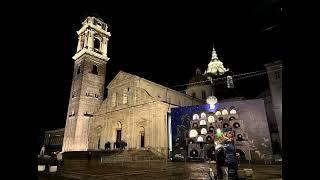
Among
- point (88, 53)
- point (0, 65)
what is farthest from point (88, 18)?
point (0, 65)

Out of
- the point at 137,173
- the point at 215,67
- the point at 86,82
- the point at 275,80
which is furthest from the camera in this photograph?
the point at 215,67

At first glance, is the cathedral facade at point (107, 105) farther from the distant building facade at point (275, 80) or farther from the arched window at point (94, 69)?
the distant building facade at point (275, 80)

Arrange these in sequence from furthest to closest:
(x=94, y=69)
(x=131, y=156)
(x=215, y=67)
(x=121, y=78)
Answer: (x=215, y=67) → (x=94, y=69) → (x=121, y=78) → (x=131, y=156)

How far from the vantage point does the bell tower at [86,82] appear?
118 feet

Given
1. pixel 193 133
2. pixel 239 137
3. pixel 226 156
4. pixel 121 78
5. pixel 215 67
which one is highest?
pixel 215 67

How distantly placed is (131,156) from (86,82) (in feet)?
63.1

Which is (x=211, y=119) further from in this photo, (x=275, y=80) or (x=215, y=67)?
(x=215, y=67)

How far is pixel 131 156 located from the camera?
23719 mm

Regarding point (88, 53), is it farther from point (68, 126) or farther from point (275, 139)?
point (275, 139)

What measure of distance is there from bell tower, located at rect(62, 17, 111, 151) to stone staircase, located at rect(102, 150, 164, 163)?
14.8 metres

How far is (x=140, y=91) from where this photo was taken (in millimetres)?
32844

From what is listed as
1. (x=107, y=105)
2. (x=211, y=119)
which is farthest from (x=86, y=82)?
(x=211, y=119)

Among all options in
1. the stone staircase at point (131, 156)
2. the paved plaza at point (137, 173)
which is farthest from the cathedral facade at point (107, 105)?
the paved plaza at point (137, 173)

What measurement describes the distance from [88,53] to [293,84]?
40149mm
